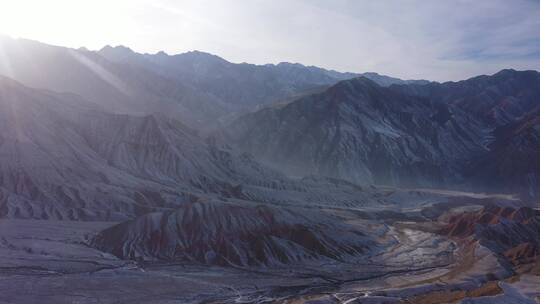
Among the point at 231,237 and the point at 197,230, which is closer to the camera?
the point at 231,237

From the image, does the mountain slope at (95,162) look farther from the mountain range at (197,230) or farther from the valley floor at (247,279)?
the valley floor at (247,279)

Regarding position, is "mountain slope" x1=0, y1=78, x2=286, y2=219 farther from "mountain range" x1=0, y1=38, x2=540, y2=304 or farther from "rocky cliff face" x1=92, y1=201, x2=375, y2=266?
"rocky cliff face" x1=92, y1=201, x2=375, y2=266

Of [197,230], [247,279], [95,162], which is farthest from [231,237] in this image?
[95,162]

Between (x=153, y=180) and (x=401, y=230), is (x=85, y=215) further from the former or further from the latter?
(x=401, y=230)

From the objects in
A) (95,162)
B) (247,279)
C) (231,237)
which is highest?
(95,162)

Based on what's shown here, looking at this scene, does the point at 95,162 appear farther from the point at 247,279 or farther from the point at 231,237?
the point at 247,279

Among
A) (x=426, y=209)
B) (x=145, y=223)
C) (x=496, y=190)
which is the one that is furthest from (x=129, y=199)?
(x=496, y=190)

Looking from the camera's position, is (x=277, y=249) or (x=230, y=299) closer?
(x=230, y=299)

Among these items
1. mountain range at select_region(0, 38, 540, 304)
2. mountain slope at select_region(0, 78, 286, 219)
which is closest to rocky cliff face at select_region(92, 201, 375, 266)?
mountain range at select_region(0, 38, 540, 304)

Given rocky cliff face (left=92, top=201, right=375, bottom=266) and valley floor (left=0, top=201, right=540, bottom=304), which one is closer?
valley floor (left=0, top=201, right=540, bottom=304)

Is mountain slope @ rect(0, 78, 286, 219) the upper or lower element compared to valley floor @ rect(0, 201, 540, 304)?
upper

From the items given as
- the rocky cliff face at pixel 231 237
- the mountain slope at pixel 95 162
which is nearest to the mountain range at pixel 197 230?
the rocky cliff face at pixel 231 237
